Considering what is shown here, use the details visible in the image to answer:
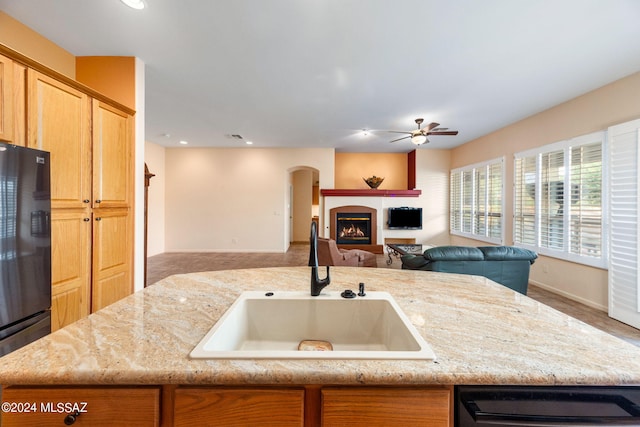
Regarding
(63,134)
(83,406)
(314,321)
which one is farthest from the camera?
(63,134)

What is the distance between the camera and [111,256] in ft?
7.27

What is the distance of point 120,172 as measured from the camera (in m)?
2.32

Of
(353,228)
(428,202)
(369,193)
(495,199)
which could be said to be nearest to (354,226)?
(353,228)

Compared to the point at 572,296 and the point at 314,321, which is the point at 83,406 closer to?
the point at 314,321

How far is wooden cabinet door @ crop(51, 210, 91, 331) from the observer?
173 cm

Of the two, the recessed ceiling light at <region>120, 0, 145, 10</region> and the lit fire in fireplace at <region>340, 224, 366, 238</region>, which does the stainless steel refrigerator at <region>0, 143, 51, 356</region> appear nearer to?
the recessed ceiling light at <region>120, 0, 145, 10</region>

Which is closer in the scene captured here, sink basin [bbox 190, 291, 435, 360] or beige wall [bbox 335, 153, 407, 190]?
sink basin [bbox 190, 291, 435, 360]

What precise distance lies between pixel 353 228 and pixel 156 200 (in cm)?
480

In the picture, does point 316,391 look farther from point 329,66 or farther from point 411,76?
point 411,76

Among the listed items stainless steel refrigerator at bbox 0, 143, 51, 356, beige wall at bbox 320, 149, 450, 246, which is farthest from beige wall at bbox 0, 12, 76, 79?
beige wall at bbox 320, 149, 450, 246

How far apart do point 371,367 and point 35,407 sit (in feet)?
2.60

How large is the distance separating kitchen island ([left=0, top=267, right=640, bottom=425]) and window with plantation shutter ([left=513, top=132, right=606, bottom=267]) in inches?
131

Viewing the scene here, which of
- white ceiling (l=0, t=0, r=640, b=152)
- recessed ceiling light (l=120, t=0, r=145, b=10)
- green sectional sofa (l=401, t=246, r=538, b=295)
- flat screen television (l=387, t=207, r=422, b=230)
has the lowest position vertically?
green sectional sofa (l=401, t=246, r=538, b=295)

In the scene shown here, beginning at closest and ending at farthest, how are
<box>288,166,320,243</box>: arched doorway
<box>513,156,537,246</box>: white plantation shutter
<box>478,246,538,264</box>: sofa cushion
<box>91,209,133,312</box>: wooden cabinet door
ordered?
<box>91,209,133,312</box>: wooden cabinet door → <box>478,246,538,264</box>: sofa cushion → <box>513,156,537,246</box>: white plantation shutter → <box>288,166,320,243</box>: arched doorway
